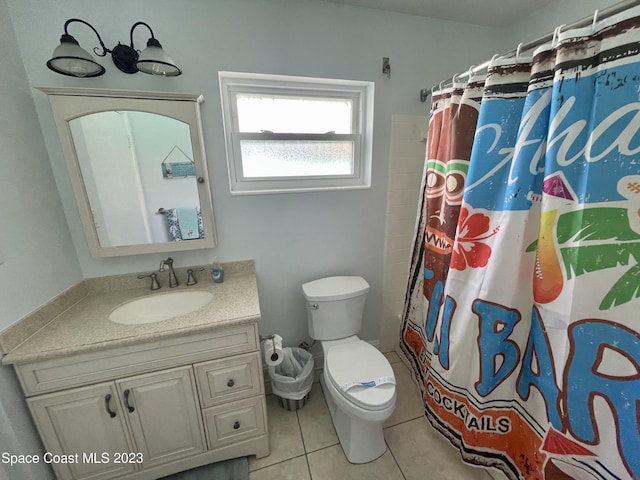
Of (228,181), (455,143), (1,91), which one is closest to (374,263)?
(455,143)

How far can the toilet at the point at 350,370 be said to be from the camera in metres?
1.17

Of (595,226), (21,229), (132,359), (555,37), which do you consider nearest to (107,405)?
(132,359)

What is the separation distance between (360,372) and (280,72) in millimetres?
1689

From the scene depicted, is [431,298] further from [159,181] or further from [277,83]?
[159,181]

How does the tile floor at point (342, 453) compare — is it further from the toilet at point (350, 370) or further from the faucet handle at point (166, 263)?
the faucet handle at point (166, 263)

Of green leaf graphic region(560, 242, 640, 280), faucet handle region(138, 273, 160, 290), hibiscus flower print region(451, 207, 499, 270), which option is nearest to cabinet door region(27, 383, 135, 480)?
faucet handle region(138, 273, 160, 290)

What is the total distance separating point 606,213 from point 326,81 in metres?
1.40

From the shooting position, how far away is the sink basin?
1.30m

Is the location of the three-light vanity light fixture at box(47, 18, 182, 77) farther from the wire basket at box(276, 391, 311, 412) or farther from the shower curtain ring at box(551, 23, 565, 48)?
the wire basket at box(276, 391, 311, 412)

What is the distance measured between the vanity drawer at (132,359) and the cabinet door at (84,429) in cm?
5

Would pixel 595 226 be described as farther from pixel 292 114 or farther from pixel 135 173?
pixel 135 173

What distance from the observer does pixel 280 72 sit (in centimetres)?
136

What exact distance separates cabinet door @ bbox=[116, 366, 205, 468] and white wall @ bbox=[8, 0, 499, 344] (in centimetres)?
62

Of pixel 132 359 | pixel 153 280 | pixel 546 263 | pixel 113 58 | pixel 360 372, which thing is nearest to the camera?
pixel 546 263
